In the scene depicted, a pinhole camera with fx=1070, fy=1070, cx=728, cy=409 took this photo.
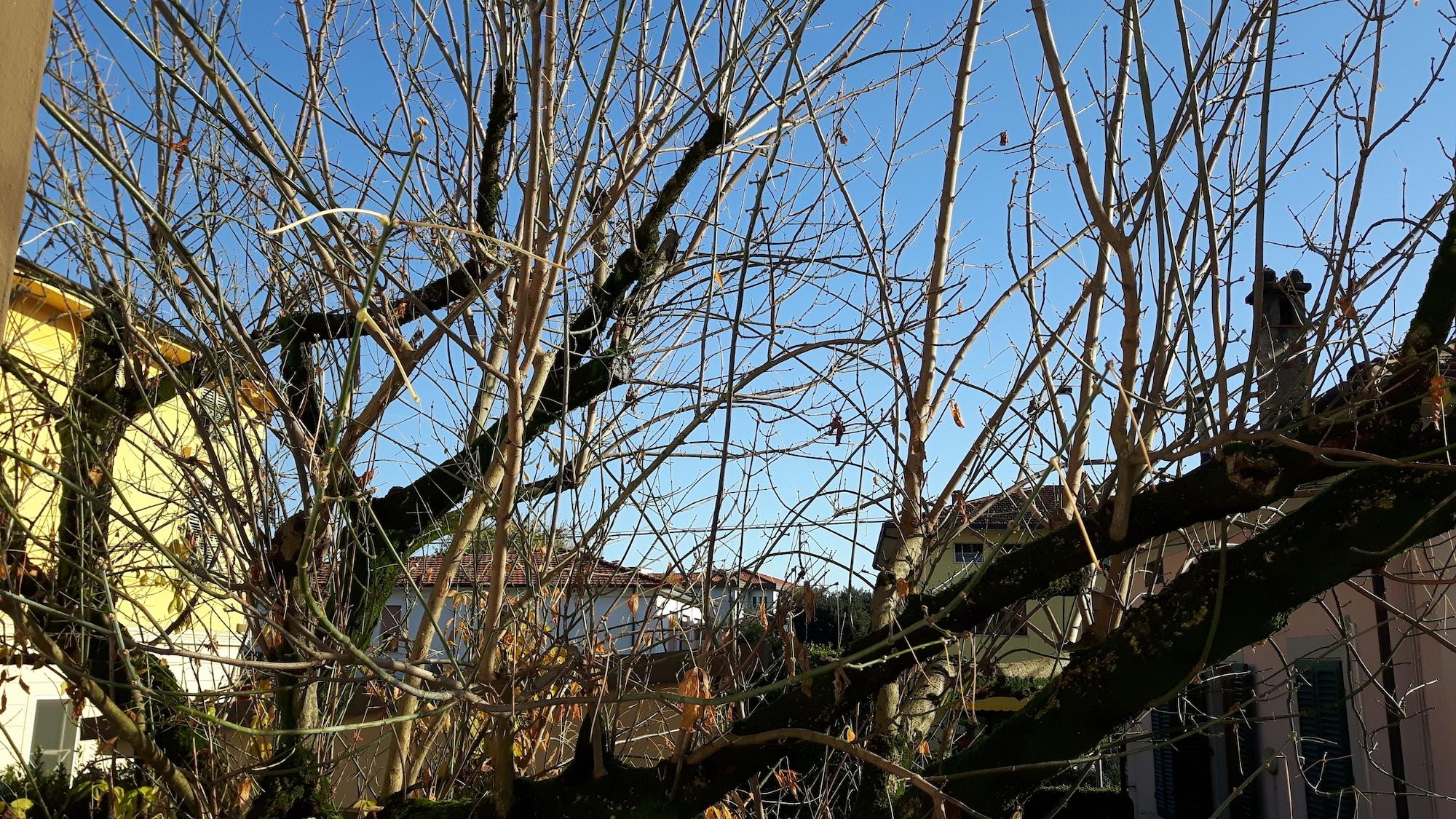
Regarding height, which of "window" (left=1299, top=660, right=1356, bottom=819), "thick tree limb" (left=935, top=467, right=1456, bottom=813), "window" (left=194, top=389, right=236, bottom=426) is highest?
"window" (left=194, top=389, right=236, bottom=426)

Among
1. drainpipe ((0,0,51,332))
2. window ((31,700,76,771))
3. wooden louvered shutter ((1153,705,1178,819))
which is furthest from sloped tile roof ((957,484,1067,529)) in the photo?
window ((31,700,76,771))

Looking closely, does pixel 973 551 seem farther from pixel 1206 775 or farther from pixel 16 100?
pixel 1206 775

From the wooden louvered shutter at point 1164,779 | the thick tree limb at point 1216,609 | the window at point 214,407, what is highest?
the window at point 214,407

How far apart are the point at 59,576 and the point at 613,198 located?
10.1 ft

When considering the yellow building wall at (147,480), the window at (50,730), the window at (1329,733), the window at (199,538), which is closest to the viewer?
the yellow building wall at (147,480)

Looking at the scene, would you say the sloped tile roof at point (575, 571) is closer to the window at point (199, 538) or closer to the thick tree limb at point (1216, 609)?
the window at point (199, 538)

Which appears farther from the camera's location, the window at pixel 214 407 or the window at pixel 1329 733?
the window at pixel 1329 733

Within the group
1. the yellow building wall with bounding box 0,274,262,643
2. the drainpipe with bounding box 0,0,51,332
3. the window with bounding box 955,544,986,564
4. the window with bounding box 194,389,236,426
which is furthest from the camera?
the window with bounding box 194,389,236,426

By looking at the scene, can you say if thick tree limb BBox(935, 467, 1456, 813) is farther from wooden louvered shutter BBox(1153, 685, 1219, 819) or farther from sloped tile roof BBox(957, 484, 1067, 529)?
wooden louvered shutter BBox(1153, 685, 1219, 819)

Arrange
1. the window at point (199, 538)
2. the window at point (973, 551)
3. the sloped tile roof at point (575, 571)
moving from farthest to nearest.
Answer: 1. the window at point (199, 538)
2. the sloped tile roof at point (575, 571)
3. the window at point (973, 551)

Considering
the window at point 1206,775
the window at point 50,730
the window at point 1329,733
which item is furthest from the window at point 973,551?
the window at point 50,730

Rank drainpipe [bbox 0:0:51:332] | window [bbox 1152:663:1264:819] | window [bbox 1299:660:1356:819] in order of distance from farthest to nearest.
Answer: window [bbox 1152:663:1264:819] < window [bbox 1299:660:1356:819] < drainpipe [bbox 0:0:51:332]

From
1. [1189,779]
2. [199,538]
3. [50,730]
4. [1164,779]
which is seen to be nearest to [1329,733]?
[1189,779]

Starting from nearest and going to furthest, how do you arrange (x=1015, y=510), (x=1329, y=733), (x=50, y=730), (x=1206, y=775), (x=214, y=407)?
1. (x=214, y=407)
2. (x=1015, y=510)
3. (x=1329, y=733)
4. (x=50, y=730)
5. (x=1206, y=775)
